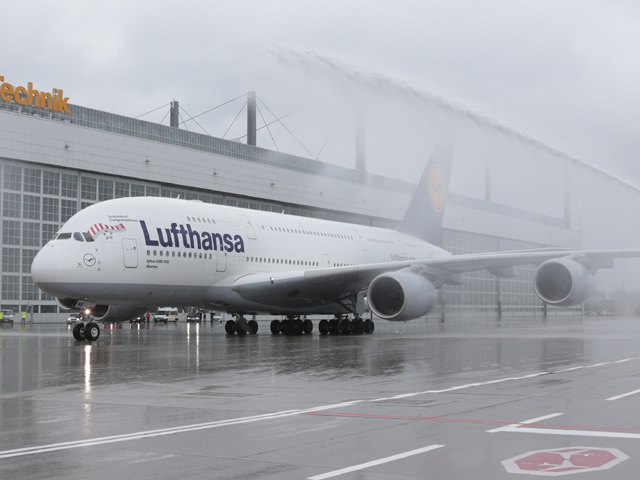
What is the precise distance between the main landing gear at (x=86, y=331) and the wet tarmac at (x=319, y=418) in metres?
7.97

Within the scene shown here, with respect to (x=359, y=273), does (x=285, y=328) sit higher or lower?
lower

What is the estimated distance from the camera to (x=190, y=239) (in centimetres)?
2545

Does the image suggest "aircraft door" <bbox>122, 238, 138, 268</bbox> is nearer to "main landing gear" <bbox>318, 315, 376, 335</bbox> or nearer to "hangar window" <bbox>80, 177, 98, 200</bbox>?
"main landing gear" <bbox>318, 315, 376, 335</bbox>

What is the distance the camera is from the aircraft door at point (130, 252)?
23500 millimetres

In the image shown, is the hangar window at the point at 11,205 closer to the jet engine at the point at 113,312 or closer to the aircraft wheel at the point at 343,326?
the jet engine at the point at 113,312

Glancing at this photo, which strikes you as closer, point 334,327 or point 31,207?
point 334,327

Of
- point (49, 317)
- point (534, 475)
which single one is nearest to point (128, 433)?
point (534, 475)

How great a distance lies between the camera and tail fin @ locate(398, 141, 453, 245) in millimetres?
38000

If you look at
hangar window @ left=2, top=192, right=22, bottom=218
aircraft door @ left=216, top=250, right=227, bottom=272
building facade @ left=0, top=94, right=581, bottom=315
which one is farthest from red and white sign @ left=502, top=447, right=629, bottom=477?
hangar window @ left=2, top=192, right=22, bottom=218

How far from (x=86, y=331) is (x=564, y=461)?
785 inches

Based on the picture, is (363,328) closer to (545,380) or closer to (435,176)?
(435,176)

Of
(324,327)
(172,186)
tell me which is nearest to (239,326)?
(324,327)

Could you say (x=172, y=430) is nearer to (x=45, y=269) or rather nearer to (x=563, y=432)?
(x=563, y=432)

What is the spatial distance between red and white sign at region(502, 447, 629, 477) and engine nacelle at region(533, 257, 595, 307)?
19.3 metres
